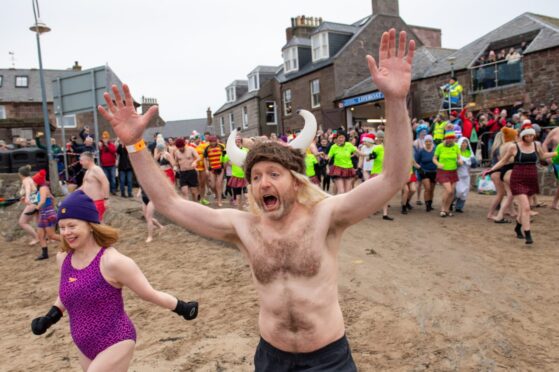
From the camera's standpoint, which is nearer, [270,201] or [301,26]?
[270,201]

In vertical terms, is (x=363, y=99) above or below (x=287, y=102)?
below

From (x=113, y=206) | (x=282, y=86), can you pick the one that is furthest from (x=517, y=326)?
(x=282, y=86)

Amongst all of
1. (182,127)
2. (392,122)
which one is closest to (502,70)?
(392,122)

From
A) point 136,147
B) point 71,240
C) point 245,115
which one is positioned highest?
point 245,115

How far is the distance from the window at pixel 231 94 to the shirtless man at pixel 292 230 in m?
33.6

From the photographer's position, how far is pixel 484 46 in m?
17.3

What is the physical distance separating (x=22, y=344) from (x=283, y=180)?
432cm

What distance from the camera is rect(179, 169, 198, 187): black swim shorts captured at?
33.1ft

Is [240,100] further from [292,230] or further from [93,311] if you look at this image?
[292,230]

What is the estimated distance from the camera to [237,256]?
6879mm

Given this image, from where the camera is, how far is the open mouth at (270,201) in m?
2.13

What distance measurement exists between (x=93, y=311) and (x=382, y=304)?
10.5ft

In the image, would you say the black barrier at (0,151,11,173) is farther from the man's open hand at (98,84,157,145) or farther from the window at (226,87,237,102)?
the window at (226,87,237,102)

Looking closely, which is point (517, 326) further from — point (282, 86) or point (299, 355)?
point (282, 86)
